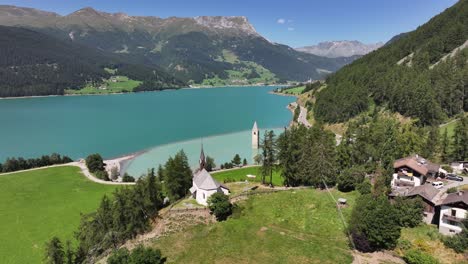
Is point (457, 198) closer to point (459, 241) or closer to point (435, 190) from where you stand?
point (435, 190)

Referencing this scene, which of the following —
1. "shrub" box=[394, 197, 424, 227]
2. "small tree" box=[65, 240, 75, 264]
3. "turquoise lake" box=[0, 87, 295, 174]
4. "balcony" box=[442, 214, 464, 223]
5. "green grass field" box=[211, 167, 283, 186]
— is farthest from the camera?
"turquoise lake" box=[0, 87, 295, 174]

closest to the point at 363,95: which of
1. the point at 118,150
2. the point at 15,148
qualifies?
Result: the point at 118,150

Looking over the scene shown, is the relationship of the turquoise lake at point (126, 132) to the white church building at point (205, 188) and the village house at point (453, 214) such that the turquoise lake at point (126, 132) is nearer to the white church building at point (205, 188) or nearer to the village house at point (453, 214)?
the white church building at point (205, 188)

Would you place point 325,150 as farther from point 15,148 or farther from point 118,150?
point 15,148

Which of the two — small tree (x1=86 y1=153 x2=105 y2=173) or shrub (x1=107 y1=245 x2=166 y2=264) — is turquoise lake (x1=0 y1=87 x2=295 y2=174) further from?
shrub (x1=107 y1=245 x2=166 y2=264)

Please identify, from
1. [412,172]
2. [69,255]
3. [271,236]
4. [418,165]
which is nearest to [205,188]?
[271,236]

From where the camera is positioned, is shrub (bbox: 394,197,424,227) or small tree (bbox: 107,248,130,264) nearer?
small tree (bbox: 107,248,130,264)

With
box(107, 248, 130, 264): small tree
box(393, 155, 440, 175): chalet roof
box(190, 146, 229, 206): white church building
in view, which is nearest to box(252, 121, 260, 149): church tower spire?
box(393, 155, 440, 175): chalet roof

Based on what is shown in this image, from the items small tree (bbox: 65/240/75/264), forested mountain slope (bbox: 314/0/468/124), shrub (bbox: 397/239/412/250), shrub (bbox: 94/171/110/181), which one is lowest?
shrub (bbox: 94/171/110/181)
